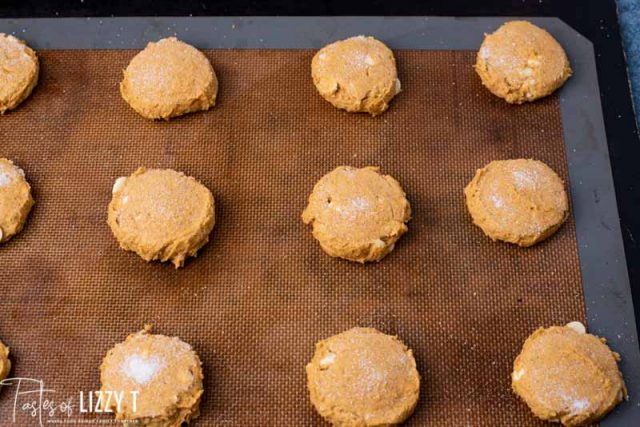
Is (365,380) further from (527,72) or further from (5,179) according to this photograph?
(5,179)

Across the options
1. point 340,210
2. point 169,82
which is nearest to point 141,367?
point 340,210

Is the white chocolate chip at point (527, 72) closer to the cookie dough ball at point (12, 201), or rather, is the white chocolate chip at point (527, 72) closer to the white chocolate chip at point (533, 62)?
the white chocolate chip at point (533, 62)

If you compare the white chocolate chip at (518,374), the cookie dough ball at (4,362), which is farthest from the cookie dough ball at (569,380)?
the cookie dough ball at (4,362)

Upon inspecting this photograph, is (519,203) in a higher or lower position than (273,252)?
higher
